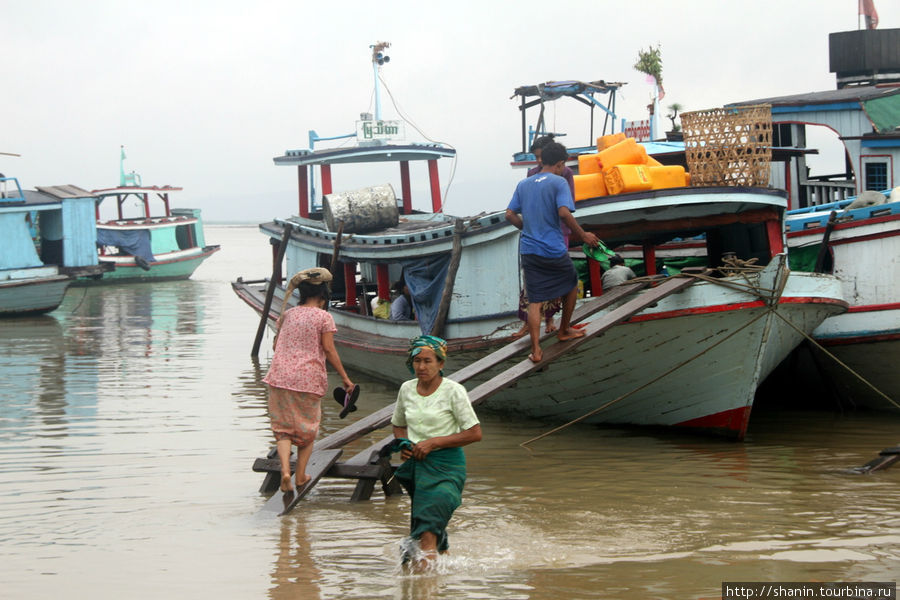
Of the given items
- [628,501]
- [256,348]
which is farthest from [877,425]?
[256,348]

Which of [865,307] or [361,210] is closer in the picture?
[865,307]

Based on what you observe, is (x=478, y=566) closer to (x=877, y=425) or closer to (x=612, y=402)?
(x=612, y=402)

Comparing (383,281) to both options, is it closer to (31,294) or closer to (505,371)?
(505,371)

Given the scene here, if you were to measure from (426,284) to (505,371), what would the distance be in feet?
10.5

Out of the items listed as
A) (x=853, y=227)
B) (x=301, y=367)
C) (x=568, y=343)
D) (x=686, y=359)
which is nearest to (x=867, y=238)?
(x=853, y=227)

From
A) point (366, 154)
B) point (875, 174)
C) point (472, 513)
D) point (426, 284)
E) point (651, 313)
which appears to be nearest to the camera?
point (472, 513)

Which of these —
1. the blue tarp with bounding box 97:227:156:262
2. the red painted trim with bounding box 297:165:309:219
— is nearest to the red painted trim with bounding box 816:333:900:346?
the red painted trim with bounding box 297:165:309:219

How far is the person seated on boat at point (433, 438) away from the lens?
517 centimetres

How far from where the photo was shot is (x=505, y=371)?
26.9ft

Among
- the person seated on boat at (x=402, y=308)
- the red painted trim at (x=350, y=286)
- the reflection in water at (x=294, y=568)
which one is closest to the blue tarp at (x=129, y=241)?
the red painted trim at (x=350, y=286)

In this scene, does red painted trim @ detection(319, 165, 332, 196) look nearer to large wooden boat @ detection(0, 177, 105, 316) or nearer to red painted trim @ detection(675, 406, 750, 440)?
red painted trim @ detection(675, 406, 750, 440)

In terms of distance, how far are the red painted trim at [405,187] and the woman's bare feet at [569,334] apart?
8051 mm

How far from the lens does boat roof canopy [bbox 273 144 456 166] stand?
1517cm

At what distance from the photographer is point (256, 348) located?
53.4ft
